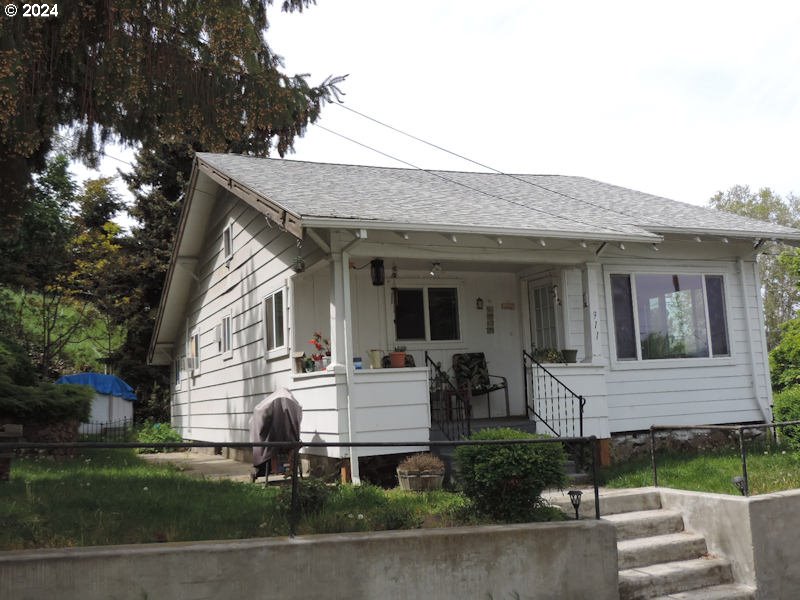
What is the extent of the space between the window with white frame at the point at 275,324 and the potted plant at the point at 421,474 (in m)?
3.33

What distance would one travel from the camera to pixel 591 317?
10.8 metres

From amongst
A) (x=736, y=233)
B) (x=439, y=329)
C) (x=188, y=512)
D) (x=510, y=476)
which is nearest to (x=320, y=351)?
(x=439, y=329)

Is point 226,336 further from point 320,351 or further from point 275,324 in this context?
point 320,351

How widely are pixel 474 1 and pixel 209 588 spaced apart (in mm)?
7099

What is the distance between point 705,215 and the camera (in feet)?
41.6

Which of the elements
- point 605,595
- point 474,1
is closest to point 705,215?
point 474,1

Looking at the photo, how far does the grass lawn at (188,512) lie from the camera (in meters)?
5.56

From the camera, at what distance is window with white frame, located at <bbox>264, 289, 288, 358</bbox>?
11.2 meters

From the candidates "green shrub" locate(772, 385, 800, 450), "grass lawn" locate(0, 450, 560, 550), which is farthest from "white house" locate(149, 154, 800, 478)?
"grass lawn" locate(0, 450, 560, 550)

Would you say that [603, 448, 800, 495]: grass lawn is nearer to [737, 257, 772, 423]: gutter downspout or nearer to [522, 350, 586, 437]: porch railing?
[522, 350, 586, 437]: porch railing

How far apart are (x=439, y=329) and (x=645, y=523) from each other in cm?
488

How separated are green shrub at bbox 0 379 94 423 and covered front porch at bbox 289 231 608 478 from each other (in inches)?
184

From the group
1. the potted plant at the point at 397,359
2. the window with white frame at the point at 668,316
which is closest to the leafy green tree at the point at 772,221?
the window with white frame at the point at 668,316

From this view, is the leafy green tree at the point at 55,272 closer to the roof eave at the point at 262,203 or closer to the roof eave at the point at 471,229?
the roof eave at the point at 262,203
